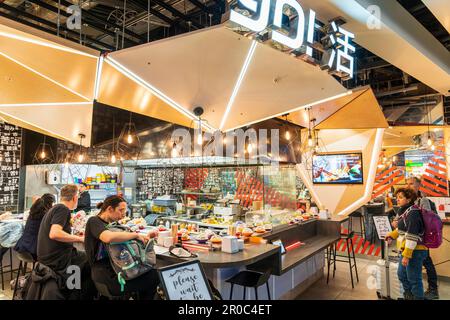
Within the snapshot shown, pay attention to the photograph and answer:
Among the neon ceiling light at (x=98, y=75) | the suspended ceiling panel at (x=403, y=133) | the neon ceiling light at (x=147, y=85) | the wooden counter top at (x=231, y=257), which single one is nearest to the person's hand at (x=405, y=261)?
the wooden counter top at (x=231, y=257)

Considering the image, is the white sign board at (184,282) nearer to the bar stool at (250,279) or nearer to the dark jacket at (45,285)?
the bar stool at (250,279)

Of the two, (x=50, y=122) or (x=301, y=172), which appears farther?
(x=301, y=172)

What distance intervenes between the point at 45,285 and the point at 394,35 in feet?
14.8

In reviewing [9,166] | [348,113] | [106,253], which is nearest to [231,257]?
[106,253]

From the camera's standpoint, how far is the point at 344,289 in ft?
14.8

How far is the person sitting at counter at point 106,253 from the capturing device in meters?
2.41

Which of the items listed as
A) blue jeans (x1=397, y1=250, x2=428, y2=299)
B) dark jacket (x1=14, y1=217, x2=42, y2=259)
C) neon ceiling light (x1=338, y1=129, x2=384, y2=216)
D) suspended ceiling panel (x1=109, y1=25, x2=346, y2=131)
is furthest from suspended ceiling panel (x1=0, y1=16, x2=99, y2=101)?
neon ceiling light (x1=338, y1=129, x2=384, y2=216)

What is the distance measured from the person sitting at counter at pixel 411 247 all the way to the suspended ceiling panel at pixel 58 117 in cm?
460

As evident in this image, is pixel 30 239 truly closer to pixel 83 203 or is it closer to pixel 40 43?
pixel 40 43

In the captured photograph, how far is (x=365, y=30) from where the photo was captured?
10.8 feet

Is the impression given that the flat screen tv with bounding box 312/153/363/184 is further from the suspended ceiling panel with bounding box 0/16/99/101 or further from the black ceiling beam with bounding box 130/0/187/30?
the suspended ceiling panel with bounding box 0/16/99/101
